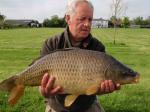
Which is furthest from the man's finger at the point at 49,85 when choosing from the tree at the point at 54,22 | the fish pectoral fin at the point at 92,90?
the tree at the point at 54,22

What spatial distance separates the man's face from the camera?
454 centimetres

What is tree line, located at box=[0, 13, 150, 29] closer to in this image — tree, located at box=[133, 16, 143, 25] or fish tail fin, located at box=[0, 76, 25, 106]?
tree, located at box=[133, 16, 143, 25]

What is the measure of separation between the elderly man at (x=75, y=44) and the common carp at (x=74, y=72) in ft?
0.24

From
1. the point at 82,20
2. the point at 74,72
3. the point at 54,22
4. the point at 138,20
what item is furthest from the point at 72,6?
the point at 138,20

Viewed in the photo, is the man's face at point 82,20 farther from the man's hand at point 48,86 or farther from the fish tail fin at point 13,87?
the fish tail fin at point 13,87

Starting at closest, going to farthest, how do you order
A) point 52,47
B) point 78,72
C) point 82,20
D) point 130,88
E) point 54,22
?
point 78,72
point 82,20
point 52,47
point 130,88
point 54,22

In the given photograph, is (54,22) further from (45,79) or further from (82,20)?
(45,79)

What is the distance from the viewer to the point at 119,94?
8.94 metres

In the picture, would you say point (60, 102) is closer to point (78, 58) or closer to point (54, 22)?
point (78, 58)

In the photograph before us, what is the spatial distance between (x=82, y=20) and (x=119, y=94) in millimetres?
4625

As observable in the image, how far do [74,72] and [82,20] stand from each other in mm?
755

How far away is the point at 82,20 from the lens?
4555 millimetres

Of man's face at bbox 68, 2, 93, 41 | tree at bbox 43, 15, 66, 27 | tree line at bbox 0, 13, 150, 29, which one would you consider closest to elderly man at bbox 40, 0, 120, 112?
man's face at bbox 68, 2, 93, 41

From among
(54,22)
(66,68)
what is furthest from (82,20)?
(54,22)
